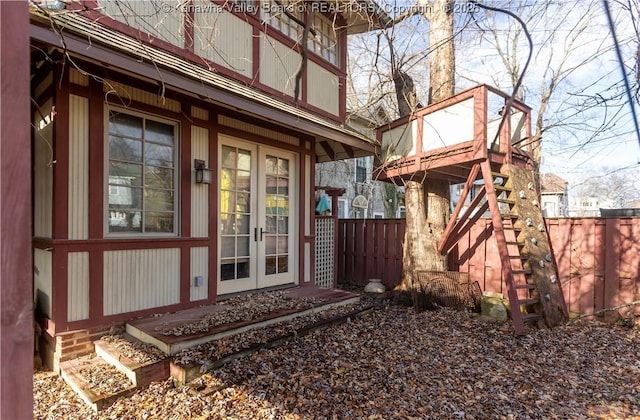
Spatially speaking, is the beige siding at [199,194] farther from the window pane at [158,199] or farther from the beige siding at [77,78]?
the beige siding at [77,78]

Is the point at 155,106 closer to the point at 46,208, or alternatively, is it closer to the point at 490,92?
the point at 46,208

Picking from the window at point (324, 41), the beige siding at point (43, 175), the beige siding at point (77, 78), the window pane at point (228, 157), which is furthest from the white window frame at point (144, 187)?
the window at point (324, 41)

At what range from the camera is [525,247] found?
477 centimetres

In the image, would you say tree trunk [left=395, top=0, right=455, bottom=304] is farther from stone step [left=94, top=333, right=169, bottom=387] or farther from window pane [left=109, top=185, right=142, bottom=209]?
window pane [left=109, top=185, right=142, bottom=209]

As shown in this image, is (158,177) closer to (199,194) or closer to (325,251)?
(199,194)

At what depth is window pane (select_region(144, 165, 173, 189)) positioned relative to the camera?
13.6 ft

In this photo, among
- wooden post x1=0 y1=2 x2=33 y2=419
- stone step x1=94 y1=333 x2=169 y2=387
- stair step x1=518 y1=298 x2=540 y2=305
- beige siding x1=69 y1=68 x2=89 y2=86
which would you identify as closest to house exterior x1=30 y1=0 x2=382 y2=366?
beige siding x1=69 y1=68 x2=89 y2=86

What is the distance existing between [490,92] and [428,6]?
2.14m

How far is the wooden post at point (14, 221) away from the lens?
912 millimetres

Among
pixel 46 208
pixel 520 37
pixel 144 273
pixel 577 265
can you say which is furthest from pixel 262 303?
pixel 520 37

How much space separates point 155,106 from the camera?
4.12 m

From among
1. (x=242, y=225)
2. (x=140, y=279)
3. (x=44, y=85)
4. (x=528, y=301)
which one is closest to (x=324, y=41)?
(x=242, y=225)

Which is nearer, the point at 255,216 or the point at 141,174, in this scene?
the point at 141,174

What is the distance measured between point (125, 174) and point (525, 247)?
17.2ft
